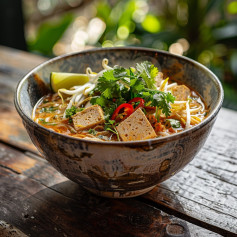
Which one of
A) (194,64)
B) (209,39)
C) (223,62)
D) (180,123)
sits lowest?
(223,62)

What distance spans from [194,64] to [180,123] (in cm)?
36

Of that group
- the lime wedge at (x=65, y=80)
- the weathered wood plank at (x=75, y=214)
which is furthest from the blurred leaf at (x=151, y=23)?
the weathered wood plank at (x=75, y=214)

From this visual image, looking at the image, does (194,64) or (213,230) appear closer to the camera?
(213,230)

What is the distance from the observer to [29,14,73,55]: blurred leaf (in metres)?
4.16

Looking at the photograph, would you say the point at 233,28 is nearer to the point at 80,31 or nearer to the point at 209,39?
the point at 209,39

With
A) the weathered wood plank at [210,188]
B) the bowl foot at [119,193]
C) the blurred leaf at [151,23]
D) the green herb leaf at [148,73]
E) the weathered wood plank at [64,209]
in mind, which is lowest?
the blurred leaf at [151,23]

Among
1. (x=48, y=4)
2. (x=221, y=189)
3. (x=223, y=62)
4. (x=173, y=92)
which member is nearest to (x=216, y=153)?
(x=221, y=189)

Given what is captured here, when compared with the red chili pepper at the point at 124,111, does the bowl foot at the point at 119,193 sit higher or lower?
lower

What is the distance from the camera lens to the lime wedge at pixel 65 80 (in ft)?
5.92

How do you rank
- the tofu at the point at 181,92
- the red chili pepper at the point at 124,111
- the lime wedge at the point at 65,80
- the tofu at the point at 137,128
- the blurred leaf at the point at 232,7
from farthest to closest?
the blurred leaf at the point at 232,7, the lime wedge at the point at 65,80, the tofu at the point at 181,92, the red chili pepper at the point at 124,111, the tofu at the point at 137,128

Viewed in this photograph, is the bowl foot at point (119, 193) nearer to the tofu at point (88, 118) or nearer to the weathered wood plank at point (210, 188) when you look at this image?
the weathered wood plank at point (210, 188)

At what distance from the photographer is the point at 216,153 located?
183cm

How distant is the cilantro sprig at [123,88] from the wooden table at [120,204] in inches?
15.0

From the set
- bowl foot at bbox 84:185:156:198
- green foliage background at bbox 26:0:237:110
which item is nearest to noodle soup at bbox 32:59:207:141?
bowl foot at bbox 84:185:156:198
